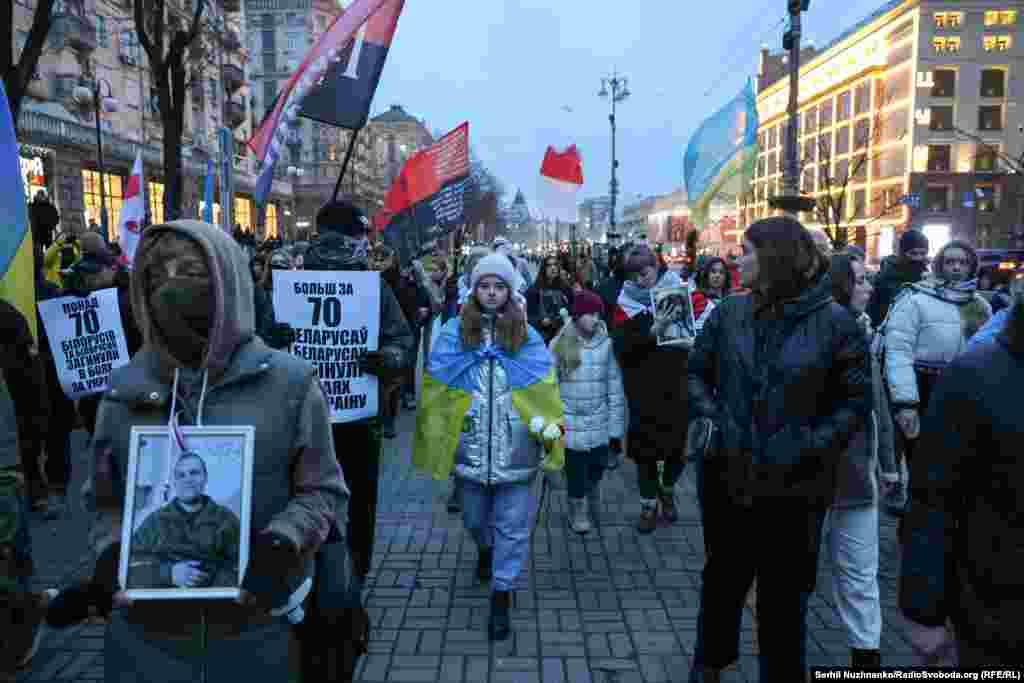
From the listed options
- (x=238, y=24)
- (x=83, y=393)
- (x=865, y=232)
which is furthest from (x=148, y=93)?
(x=865, y=232)

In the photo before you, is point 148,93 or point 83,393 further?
point 148,93

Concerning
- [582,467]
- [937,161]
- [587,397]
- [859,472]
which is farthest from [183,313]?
[937,161]

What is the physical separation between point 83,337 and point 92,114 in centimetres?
2911

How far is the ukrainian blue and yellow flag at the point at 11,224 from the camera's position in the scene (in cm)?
396

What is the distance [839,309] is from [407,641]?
2714 millimetres

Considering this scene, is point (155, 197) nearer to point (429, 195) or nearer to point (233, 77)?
point (233, 77)

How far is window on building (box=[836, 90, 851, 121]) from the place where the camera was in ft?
255

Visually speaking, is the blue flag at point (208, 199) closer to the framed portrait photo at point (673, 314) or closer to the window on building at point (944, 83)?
the framed portrait photo at point (673, 314)

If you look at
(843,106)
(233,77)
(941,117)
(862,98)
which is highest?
(843,106)

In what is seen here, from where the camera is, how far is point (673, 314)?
566 centimetres

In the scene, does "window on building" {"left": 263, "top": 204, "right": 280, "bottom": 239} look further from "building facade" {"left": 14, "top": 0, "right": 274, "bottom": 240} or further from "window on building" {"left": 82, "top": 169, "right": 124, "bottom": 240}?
"window on building" {"left": 82, "top": 169, "right": 124, "bottom": 240}

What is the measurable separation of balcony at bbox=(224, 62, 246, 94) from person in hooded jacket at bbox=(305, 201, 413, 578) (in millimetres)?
46992

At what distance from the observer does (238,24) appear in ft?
166

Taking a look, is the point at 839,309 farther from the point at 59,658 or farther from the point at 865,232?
the point at 865,232
